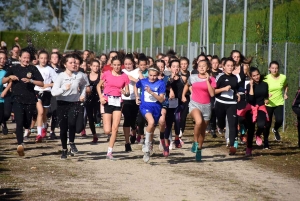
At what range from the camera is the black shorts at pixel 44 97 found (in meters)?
19.9

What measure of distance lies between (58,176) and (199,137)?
341 centimetres

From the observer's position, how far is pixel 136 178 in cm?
1346

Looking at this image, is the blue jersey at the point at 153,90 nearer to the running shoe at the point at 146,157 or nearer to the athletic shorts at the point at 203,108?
the athletic shorts at the point at 203,108

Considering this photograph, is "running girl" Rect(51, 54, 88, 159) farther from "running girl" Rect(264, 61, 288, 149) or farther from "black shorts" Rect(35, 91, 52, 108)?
"running girl" Rect(264, 61, 288, 149)

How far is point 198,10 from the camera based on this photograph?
3159 cm

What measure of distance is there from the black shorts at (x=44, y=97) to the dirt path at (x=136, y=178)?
217 cm

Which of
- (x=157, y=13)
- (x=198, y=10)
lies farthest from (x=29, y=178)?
(x=157, y=13)

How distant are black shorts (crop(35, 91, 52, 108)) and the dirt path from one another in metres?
2.17

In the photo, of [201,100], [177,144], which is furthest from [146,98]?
[177,144]

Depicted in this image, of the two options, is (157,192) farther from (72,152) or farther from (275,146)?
(275,146)

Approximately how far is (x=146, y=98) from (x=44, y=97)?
15.5 ft

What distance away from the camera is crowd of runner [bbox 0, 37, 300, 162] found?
627 inches

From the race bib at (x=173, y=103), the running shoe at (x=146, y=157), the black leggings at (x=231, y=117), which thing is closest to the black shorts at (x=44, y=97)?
the race bib at (x=173, y=103)

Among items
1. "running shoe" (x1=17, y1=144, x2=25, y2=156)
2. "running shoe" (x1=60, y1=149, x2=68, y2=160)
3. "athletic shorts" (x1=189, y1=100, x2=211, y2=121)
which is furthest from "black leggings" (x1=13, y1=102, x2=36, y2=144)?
"athletic shorts" (x1=189, y1=100, x2=211, y2=121)
